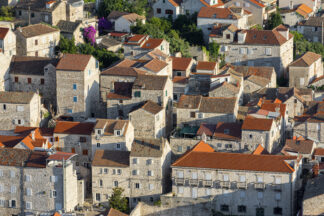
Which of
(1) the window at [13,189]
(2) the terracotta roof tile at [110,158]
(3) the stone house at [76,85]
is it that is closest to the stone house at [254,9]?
(3) the stone house at [76,85]

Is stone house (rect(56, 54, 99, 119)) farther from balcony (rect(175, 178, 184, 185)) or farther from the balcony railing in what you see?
the balcony railing

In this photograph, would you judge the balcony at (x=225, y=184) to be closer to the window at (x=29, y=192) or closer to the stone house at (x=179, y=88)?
the window at (x=29, y=192)

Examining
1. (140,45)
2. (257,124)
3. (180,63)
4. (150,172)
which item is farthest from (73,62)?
(257,124)

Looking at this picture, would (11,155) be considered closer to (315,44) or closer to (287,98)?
(287,98)

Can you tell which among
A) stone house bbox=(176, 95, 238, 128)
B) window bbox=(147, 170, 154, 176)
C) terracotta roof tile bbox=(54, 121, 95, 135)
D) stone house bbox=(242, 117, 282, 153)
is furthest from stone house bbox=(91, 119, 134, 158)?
stone house bbox=(242, 117, 282, 153)

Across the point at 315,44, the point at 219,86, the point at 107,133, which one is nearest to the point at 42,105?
the point at 107,133

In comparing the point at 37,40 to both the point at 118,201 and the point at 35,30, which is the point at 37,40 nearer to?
the point at 35,30
